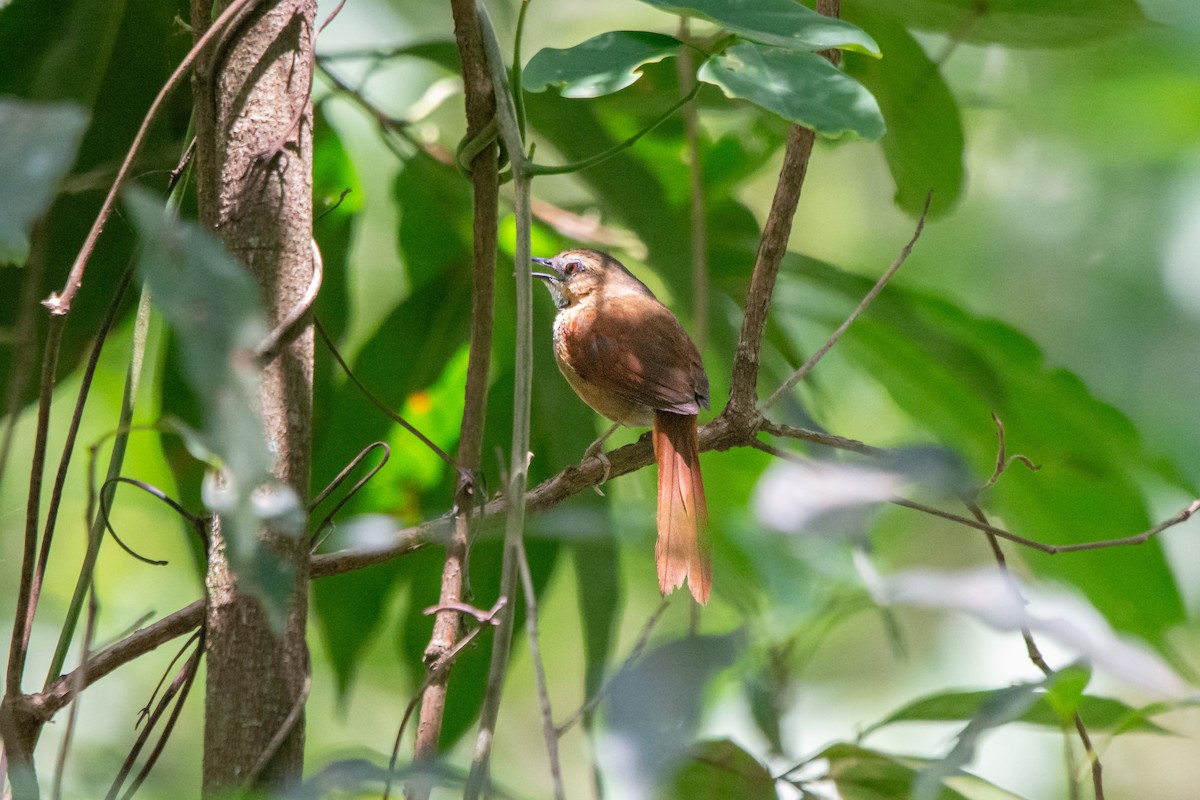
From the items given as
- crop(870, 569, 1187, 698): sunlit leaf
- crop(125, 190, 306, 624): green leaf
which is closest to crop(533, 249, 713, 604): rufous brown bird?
crop(870, 569, 1187, 698): sunlit leaf

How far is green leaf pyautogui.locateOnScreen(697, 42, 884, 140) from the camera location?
1.23 m

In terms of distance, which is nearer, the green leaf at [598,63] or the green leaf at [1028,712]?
the green leaf at [598,63]

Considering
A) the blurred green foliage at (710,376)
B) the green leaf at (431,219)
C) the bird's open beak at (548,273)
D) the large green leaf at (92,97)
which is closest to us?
the blurred green foliage at (710,376)

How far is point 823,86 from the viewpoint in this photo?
50.4 inches

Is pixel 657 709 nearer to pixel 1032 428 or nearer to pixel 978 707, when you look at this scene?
pixel 978 707

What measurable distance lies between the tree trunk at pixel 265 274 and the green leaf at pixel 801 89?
1.89 ft

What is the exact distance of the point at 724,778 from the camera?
1.55m

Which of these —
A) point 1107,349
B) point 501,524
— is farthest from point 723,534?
point 1107,349

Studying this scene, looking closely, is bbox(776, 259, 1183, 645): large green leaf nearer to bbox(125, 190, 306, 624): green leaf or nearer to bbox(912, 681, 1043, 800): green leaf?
bbox(912, 681, 1043, 800): green leaf

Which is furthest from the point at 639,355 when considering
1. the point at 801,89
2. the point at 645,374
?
the point at 801,89

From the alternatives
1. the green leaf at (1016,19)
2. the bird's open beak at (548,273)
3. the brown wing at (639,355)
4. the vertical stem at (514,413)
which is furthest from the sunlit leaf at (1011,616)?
the bird's open beak at (548,273)

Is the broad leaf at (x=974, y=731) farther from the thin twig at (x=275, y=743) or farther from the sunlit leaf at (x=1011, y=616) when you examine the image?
the thin twig at (x=275, y=743)

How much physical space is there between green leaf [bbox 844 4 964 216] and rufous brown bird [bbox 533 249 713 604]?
2.13 ft

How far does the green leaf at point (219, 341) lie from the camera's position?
33.6 inches
